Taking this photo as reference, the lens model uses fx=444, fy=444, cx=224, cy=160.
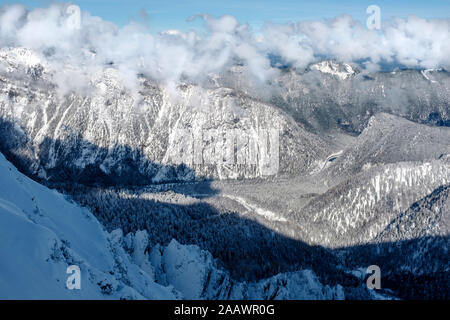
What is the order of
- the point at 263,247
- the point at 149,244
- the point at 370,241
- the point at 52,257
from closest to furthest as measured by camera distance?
the point at 52,257 → the point at 149,244 → the point at 263,247 → the point at 370,241

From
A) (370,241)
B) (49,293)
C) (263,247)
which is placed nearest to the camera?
(49,293)

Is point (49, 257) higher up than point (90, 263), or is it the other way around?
point (49, 257)

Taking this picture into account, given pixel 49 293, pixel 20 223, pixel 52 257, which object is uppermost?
pixel 20 223

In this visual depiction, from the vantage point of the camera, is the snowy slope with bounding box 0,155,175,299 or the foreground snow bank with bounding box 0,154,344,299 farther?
the foreground snow bank with bounding box 0,154,344,299

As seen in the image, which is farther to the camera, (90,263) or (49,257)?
(90,263)

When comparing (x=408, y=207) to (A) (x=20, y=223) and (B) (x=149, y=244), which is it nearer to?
(B) (x=149, y=244)

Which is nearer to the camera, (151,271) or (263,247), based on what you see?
(151,271)

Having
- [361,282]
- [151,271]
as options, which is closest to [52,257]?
[151,271]

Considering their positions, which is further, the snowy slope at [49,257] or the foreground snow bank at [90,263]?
the foreground snow bank at [90,263]
